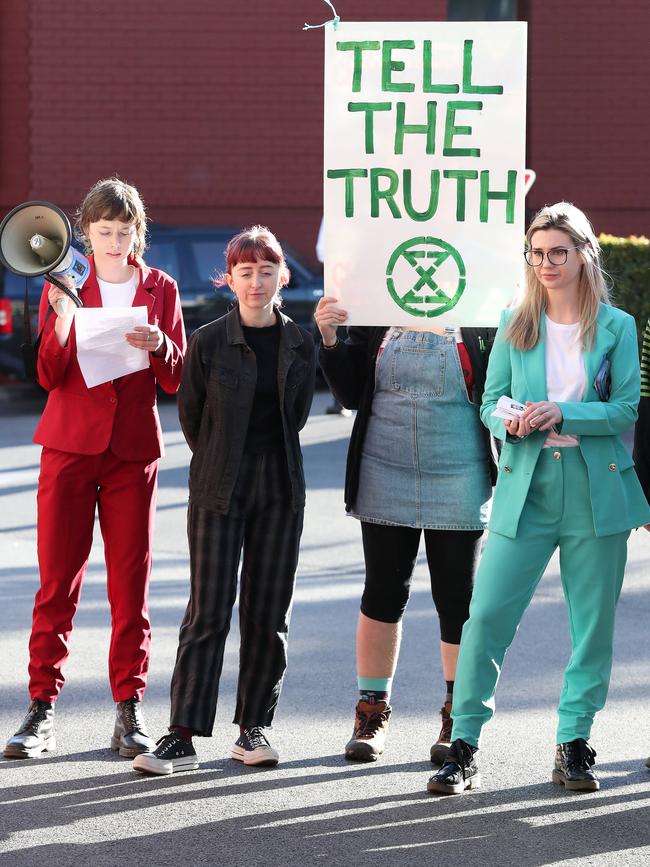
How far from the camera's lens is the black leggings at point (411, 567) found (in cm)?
504

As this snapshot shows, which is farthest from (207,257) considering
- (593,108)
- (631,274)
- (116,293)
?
(116,293)

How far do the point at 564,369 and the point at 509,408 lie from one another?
33 cm

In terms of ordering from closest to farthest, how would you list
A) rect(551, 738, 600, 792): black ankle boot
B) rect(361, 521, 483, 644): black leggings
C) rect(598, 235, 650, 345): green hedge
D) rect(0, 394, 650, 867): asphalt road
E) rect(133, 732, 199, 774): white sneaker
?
rect(0, 394, 650, 867): asphalt road → rect(551, 738, 600, 792): black ankle boot → rect(133, 732, 199, 774): white sneaker → rect(361, 521, 483, 644): black leggings → rect(598, 235, 650, 345): green hedge

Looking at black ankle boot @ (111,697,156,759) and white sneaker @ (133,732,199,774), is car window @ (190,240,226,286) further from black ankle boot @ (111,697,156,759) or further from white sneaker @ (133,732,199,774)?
white sneaker @ (133,732,199,774)

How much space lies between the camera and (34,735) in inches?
199

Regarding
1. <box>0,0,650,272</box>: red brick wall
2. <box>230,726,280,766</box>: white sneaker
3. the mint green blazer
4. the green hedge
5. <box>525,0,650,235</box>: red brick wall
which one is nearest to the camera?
the mint green blazer

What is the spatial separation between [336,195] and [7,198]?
596 inches

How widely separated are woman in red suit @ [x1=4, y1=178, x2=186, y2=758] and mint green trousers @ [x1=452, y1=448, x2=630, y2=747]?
3.93 feet

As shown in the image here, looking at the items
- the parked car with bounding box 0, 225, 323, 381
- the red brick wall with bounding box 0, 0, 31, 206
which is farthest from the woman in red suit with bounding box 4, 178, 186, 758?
the red brick wall with bounding box 0, 0, 31, 206

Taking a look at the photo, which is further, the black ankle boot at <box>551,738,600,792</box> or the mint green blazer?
the black ankle boot at <box>551,738,600,792</box>

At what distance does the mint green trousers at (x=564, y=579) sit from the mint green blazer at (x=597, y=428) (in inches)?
1.6

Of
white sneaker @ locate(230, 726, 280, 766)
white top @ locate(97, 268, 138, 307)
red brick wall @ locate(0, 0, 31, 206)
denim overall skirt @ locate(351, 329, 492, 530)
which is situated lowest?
white sneaker @ locate(230, 726, 280, 766)

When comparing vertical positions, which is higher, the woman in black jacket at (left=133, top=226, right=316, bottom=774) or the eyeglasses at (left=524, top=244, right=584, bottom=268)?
the eyeglasses at (left=524, top=244, right=584, bottom=268)

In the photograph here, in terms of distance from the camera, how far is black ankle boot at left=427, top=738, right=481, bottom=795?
4.66 metres
